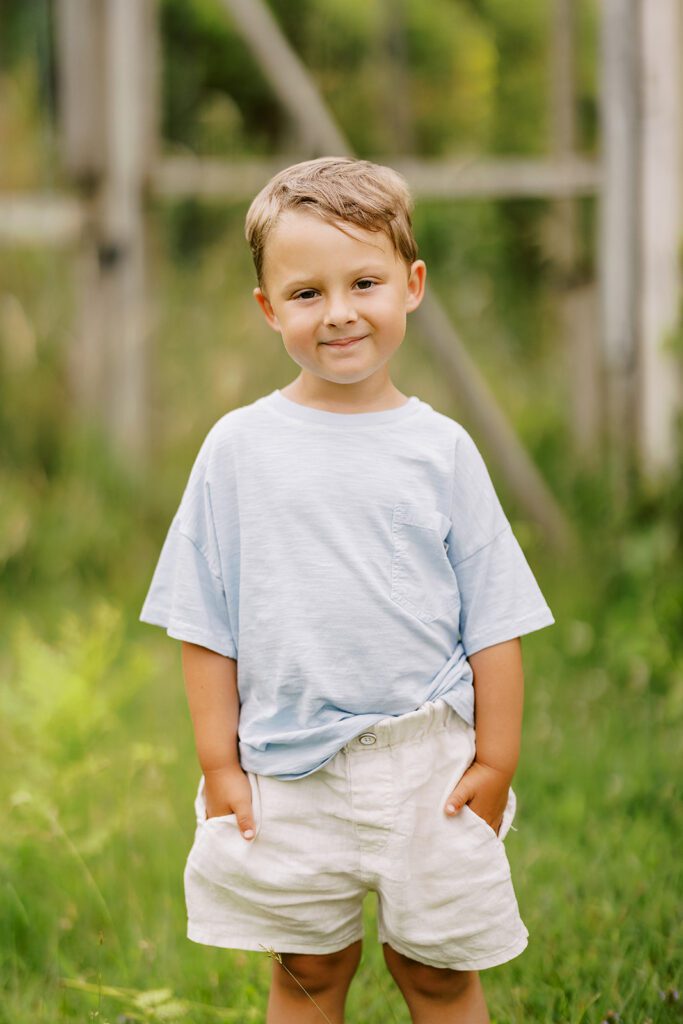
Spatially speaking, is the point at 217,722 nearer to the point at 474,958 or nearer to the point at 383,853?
the point at 383,853

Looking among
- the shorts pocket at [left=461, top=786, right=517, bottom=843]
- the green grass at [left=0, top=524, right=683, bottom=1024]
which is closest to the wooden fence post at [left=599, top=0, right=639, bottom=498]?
the green grass at [left=0, top=524, right=683, bottom=1024]

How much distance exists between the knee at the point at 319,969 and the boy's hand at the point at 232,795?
0.86 ft

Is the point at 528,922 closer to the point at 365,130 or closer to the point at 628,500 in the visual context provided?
the point at 628,500

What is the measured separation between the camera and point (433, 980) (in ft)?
6.76

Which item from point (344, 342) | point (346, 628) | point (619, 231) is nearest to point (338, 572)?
point (346, 628)

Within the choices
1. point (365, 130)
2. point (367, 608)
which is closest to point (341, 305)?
point (367, 608)

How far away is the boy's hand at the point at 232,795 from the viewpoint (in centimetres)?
195

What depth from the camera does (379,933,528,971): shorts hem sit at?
77.6 inches

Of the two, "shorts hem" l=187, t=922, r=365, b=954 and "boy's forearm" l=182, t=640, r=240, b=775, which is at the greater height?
"boy's forearm" l=182, t=640, r=240, b=775

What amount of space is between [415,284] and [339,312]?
222 mm

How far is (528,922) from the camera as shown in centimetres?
268

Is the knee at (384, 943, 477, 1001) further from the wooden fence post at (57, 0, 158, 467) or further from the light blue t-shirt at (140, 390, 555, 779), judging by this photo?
the wooden fence post at (57, 0, 158, 467)

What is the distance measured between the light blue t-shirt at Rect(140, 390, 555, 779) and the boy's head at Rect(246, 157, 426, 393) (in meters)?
0.11

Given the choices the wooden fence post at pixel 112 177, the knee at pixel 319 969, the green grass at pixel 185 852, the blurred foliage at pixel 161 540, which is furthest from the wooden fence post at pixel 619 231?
the knee at pixel 319 969
